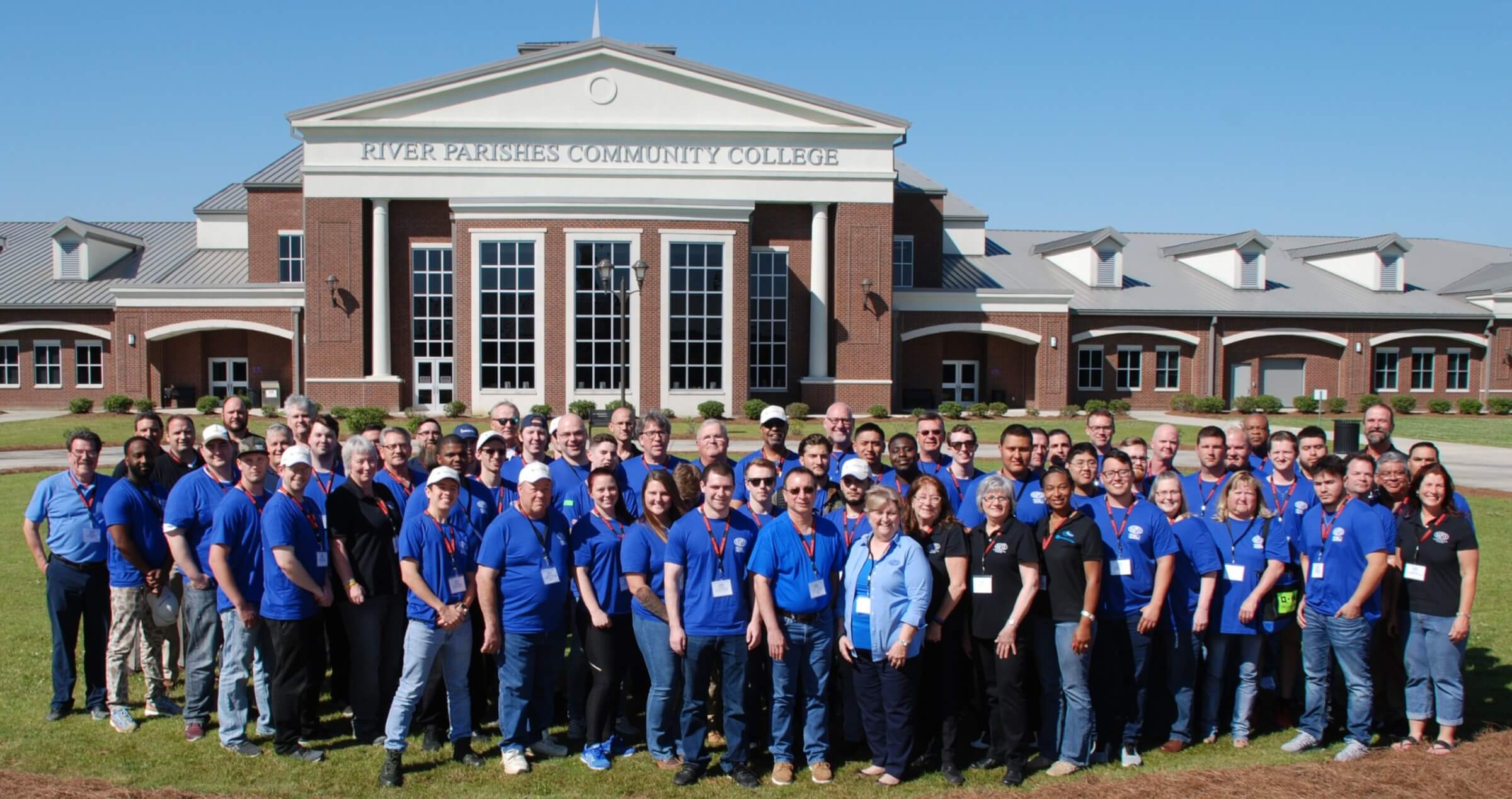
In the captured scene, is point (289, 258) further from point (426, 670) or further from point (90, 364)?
point (426, 670)

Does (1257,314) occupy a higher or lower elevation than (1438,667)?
higher

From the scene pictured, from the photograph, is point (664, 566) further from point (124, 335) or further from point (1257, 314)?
point (1257, 314)

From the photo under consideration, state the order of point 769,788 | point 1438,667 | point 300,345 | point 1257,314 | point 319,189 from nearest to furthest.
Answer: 1. point 769,788
2. point 1438,667
3. point 319,189
4. point 300,345
5. point 1257,314

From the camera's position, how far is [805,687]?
20.8ft

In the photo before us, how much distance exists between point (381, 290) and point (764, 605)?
31.3m

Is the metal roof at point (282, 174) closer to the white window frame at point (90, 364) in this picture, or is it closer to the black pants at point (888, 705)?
the white window frame at point (90, 364)

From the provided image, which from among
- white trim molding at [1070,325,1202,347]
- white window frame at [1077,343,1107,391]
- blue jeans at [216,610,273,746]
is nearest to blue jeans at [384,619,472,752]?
blue jeans at [216,610,273,746]

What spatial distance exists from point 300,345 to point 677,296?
14172 mm

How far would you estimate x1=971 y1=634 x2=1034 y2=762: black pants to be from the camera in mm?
6316

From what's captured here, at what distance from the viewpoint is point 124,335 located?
3784cm

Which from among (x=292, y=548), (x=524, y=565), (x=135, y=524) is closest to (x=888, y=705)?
(x=524, y=565)

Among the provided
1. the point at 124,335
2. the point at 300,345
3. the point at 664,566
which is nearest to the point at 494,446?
the point at 664,566

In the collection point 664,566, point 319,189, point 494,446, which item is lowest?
point 664,566

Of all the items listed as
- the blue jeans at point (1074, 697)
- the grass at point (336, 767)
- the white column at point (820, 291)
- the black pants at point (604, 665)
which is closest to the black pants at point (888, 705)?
the grass at point (336, 767)
